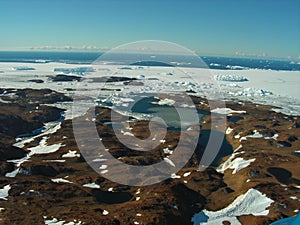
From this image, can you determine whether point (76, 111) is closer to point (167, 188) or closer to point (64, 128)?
point (64, 128)

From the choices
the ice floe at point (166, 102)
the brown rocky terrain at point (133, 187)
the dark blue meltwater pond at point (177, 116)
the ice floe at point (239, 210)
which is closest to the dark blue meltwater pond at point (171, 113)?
the dark blue meltwater pond at point (177, 116)

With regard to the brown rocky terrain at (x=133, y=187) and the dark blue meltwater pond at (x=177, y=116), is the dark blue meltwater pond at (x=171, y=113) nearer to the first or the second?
the dark blue meltwater pond at (x=177, y=116)

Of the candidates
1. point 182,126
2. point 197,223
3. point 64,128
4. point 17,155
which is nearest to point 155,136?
point 182,126

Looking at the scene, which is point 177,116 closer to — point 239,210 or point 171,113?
point 171,113

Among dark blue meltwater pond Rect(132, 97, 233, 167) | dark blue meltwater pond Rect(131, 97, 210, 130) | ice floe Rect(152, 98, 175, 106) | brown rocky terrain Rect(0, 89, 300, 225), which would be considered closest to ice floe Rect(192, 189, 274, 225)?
brown rocky terrain Rect(0, 89, 300, 225)

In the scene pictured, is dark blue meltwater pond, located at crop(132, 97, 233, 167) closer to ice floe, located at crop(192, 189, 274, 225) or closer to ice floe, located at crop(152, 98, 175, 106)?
ice floe, located at crop(152, 98, 175, 106)
